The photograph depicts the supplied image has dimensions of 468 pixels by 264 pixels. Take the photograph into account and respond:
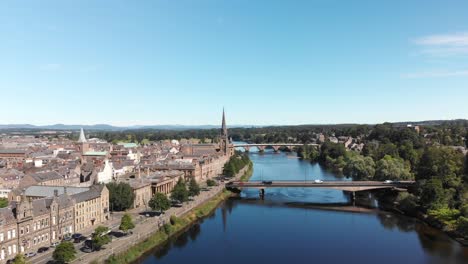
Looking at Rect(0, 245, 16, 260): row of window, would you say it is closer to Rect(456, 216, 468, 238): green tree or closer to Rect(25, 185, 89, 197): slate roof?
Rect(25, 185, 89, 197): slate roof

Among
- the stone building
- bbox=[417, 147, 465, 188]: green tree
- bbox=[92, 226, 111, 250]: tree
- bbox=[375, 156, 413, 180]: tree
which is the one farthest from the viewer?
bbox=[375, 156, 413, 180]: tree

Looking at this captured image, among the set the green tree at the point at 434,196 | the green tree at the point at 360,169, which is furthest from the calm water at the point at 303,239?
the green tree at the point at 360,169

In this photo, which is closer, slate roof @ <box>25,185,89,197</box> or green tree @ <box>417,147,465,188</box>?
slate roof @ <box>25,185,89,197</box>

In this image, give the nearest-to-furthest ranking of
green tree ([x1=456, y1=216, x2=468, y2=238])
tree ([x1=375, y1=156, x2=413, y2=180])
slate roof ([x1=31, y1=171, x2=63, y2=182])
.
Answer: green tree ([x1=456, y1=216, x2=468, y2=238])
slate roof ([x1=31, y1=171, x2=63, y2=182])
tree ([x1=375, y1=156, x2=413, y2=180])

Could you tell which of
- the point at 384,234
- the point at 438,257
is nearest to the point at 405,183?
the point at 384,234

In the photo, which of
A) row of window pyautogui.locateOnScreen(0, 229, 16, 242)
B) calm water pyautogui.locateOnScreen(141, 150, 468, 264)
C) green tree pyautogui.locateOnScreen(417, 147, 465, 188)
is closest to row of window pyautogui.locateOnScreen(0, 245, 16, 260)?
row of window pyautogui.locateOnScreen(0, 229, 16, 242)

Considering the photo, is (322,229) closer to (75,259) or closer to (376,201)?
(376,201)

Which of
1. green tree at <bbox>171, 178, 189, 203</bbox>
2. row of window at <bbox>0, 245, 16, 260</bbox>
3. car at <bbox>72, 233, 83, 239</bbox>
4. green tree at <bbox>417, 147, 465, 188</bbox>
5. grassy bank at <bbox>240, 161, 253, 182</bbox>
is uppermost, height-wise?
green tree at <bbox>417, 147, 465, 188</bbox>
